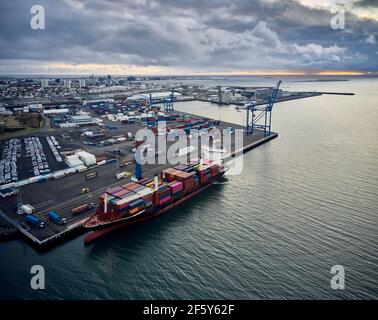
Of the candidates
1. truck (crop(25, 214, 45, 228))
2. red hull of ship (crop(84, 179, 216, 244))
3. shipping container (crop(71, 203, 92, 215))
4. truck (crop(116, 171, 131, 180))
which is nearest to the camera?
red hull of ship (crop(84, 179, 216, 244))

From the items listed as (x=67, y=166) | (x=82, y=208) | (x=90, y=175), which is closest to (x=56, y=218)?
(x=82, y=208)

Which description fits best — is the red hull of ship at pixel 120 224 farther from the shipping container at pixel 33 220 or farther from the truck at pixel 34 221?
the shipping container at pixel 33 220

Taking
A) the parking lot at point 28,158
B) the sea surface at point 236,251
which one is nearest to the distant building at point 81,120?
the parking lot at point 28,158

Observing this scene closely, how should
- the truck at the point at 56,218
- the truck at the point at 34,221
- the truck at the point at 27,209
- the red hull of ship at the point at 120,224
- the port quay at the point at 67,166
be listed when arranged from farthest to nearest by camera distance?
the truck at the point at 27,209 < the port quay at the point at 67,166 < the truck at the point at 56,218 < the truck at the point at 34,221 < the red hull of ship at the point at 120,224

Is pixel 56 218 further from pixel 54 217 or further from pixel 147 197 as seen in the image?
pixel 147 197

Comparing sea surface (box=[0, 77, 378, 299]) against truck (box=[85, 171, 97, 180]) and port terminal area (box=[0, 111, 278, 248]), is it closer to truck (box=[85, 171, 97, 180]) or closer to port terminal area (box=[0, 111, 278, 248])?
port terminal area (box=[0, 111, 278, 248])

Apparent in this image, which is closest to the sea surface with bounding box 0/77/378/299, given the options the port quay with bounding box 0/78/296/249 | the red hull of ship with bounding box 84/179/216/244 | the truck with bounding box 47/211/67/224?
the red hull of ship with bounding box 84/179/216/244
